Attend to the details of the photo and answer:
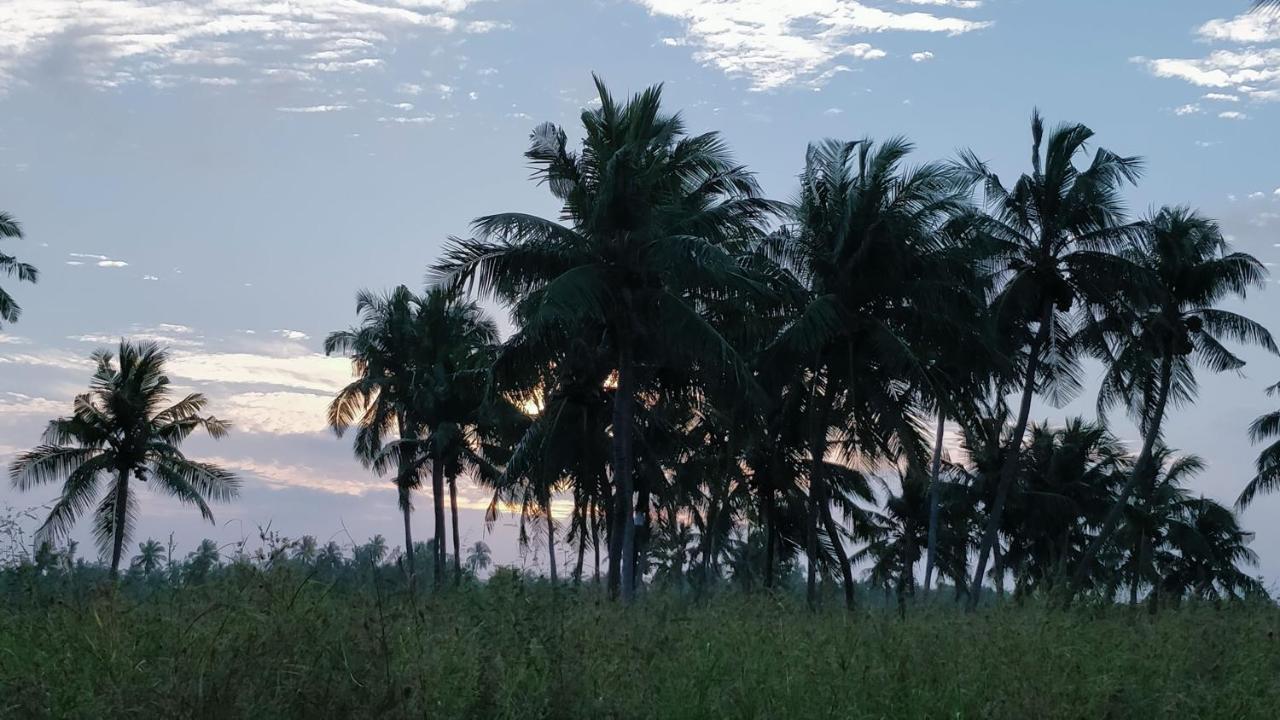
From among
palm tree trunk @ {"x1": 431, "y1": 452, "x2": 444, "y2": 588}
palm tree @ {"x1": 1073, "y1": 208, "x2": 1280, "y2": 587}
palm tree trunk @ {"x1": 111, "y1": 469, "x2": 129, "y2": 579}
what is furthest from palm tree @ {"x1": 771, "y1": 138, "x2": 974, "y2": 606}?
palm tree trunk @ {"x1": 111, "y1": 469, "x2": 129, "y2": 579}

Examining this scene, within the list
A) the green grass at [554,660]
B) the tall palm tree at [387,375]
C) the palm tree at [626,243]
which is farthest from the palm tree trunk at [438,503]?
the green grass at [554,660]

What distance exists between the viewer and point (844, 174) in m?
29.0

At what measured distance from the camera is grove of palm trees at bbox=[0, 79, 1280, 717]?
24.8 ft

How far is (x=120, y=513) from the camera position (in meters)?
43.1

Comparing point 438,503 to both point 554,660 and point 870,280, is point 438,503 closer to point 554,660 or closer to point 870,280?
point 870,280

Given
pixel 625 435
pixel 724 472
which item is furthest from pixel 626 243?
pixel 724 472

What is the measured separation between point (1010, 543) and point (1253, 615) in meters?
47.0

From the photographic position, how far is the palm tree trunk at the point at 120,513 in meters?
42.6

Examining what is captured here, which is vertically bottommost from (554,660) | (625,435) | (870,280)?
(554,660)

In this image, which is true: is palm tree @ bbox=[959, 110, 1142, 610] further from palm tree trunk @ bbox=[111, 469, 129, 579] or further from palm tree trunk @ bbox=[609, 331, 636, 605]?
palm tree trunk @ bbox=[111, 469, 129, 579]

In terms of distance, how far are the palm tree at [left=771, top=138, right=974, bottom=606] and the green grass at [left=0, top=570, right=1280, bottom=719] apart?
1656 cm

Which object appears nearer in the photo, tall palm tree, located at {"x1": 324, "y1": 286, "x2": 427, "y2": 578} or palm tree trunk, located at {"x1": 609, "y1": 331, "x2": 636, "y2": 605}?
palm tree trunk, located at {"x1": 609, "y1": 331, "x2": 636, "y2": 605}

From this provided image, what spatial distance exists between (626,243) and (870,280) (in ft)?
22.1

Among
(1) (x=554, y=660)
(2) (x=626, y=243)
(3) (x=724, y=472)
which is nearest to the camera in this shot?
(1) (x=554, y=660)
